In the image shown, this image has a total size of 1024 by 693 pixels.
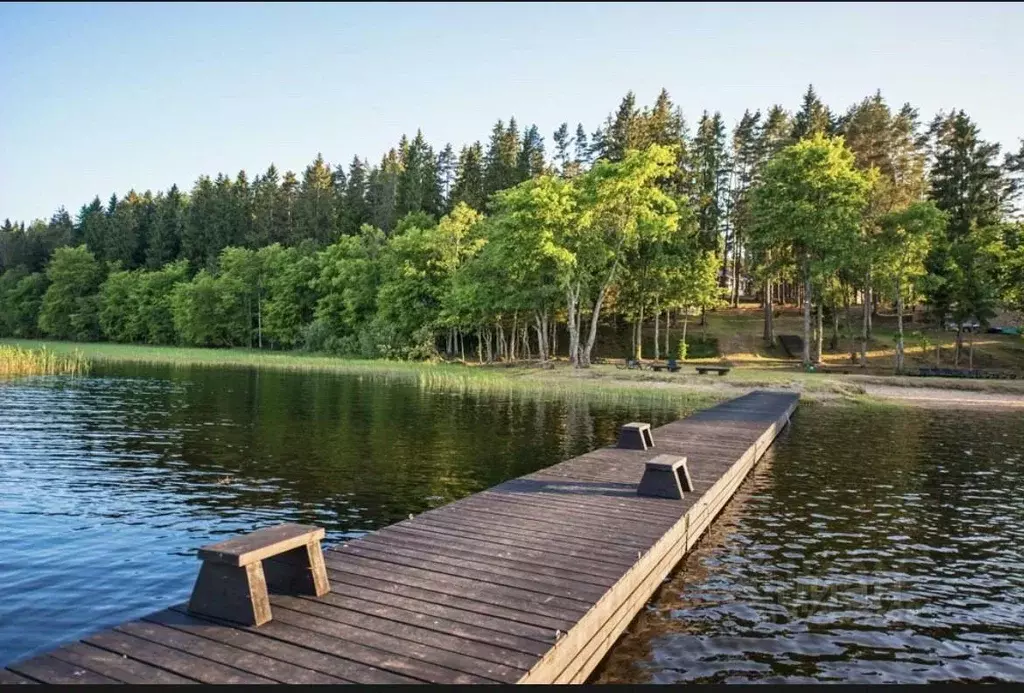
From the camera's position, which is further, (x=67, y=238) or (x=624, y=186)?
(x=67, y=238)

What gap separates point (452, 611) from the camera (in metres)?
6.88

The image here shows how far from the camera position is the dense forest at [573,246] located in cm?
5200

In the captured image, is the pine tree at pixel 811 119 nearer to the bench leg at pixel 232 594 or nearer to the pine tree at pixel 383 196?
the pine tree at pixel 383 196

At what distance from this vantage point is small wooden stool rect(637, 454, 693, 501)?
489 inches

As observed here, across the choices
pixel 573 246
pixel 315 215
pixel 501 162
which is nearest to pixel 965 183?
pixel 573 246

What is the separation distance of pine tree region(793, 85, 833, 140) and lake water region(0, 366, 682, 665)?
4856 centimetres

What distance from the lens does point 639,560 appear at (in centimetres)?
877

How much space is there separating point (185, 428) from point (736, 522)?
17760mm

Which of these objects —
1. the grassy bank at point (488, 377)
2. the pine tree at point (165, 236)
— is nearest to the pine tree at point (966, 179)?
the grassy bank at point (488, 377)

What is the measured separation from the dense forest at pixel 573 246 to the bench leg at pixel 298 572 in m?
43.0

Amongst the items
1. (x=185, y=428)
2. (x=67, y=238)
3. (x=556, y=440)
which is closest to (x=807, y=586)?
(x=556, y=440)

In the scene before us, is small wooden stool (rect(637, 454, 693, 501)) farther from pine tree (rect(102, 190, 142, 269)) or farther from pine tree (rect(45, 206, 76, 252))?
pine tree (rect(45, 206, 76, 252))

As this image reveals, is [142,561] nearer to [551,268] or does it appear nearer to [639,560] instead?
[639,560]

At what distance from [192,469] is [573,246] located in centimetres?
4041
